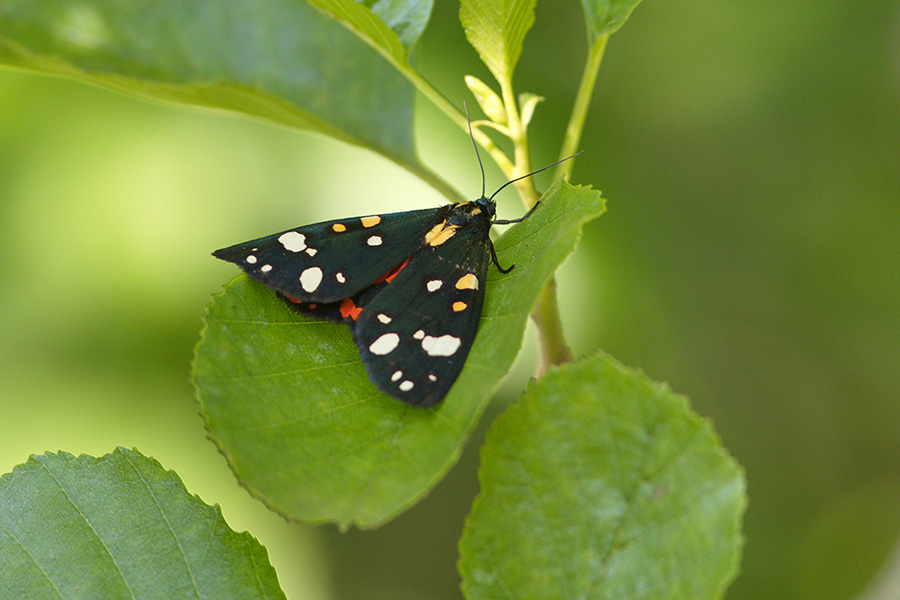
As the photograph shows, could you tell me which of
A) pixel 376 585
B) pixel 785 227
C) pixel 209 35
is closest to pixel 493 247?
pixel 209 35

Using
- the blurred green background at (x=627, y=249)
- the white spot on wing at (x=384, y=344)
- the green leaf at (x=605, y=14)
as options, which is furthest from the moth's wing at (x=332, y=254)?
the blurred green background at (x=627, y=249)

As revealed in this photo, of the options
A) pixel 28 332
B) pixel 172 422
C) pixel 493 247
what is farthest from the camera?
pixel 172 422

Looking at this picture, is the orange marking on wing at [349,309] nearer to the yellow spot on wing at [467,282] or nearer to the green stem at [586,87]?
the yellow spot on wing at [467,282]

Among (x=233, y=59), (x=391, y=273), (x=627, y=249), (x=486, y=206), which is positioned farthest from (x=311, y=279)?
(x=627, y=249)

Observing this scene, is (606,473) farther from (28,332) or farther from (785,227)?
(785,227)

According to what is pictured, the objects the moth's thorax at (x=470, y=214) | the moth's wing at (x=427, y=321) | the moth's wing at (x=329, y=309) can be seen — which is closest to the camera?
the moth's wing at (x=427, y=321)

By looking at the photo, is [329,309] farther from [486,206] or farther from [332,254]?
[486,206]
